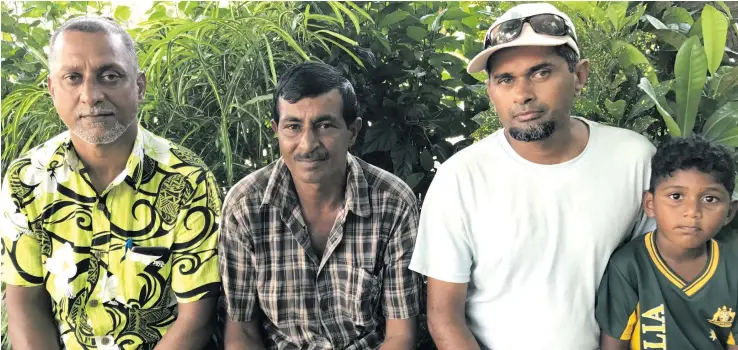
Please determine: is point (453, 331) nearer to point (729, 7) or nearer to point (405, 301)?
point (405, 301)

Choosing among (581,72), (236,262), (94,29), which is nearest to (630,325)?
(581,72)

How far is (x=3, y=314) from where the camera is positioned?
2.49 meters

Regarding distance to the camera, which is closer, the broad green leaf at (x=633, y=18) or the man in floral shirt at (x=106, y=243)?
the man in floral shirt at (x=106, y=243)

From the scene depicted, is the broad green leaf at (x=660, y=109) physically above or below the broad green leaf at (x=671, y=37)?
below

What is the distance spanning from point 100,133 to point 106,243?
0.36 meters

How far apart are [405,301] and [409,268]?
4.9 inches

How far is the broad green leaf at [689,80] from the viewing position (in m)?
2.09

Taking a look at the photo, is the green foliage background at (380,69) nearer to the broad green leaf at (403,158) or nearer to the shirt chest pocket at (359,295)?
the broad green leaf at (403,158)

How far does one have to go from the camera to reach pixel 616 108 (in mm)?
2129

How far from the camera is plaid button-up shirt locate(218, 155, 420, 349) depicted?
6.88 feet

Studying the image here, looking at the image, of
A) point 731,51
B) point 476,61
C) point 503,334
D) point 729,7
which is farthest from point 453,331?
point 729,7

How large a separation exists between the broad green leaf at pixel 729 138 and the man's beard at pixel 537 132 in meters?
0.59


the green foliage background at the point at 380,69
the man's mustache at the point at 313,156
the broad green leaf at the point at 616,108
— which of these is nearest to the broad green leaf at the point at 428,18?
the green foliage background at the point at 380,69

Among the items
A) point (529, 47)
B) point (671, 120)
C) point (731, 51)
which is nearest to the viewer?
point (529, 47)
